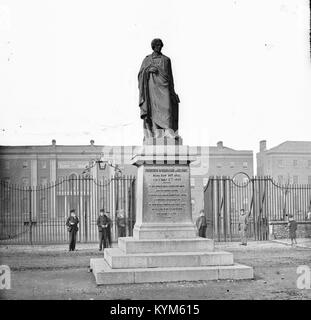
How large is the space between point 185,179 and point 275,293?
327cm

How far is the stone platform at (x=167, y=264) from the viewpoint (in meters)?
10.0

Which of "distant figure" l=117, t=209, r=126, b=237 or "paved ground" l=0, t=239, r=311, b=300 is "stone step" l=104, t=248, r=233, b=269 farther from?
"distant figure" l=117, t=209, r=126, b=237

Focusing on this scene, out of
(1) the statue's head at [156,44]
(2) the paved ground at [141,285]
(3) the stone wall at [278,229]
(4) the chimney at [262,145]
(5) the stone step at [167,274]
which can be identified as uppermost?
(4) the chimney at [262,145]

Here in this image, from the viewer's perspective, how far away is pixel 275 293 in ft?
30.7

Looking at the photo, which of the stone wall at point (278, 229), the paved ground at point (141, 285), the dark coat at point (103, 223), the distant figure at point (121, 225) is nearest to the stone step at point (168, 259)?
the paved ground at point (141, 285)

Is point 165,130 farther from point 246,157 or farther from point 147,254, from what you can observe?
point 246,157

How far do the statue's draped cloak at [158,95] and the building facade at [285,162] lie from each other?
52035 mm

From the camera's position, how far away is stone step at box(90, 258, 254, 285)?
32.7 ft

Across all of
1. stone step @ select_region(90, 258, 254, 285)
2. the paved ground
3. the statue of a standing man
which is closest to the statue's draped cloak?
the statue of a standing man

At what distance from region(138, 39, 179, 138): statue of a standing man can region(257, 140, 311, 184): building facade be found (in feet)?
171

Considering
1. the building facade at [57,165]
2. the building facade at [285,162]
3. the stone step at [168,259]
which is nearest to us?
the stone step at [168,259]

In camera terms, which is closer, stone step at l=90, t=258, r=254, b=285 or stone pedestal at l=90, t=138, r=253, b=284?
stone step at l=90, t=258, r=254, b=285

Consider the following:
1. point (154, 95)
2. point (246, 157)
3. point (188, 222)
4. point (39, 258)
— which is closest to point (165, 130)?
point (154, 95)

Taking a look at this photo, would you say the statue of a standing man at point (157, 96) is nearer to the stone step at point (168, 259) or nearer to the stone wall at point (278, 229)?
the stone step at point (168, 259)
